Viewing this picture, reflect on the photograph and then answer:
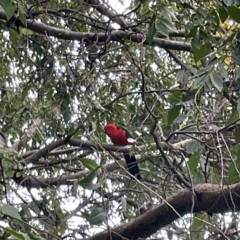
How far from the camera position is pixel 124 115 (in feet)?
13.4

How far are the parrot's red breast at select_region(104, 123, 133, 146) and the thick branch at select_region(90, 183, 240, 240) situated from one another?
1.33 metres

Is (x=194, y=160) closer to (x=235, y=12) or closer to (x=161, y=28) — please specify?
(x=161, y=28)

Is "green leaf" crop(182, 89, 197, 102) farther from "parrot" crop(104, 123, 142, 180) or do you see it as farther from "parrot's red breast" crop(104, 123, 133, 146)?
"parrot's red breast" crop(104, 123, 133, 146)

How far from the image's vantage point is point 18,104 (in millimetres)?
4289

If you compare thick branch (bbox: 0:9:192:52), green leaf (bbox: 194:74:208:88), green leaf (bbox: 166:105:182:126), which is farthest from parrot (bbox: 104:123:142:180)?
green leaf (bbox: 194:74:208:88)

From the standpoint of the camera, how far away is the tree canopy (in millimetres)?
2398

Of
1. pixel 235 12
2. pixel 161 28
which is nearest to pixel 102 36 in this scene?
pixel 161 28

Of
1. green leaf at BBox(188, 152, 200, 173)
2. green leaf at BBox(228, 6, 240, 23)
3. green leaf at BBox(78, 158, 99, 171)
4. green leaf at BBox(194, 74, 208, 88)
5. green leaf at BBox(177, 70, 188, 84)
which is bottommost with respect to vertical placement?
green leaf at BBox(194, 74, 208, 88)

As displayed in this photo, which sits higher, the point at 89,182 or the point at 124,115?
the point at 124,115

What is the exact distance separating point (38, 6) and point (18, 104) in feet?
3.57

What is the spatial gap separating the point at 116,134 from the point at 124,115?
25 centimetres

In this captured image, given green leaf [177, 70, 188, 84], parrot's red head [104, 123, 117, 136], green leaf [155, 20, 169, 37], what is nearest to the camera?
green leaf [155, 20, 169, 37]

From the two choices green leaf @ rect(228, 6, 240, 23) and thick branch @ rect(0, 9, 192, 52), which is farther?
thick branch @ rect(0, 9, 192, 52)

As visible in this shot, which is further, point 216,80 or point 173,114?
point 173,114
